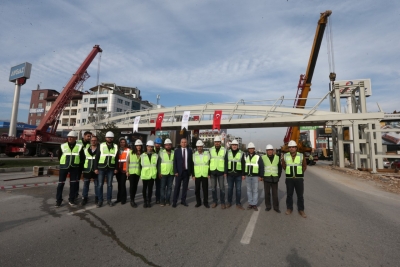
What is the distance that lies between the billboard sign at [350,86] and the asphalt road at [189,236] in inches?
800

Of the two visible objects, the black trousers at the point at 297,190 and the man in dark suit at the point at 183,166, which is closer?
the black trousers at the point at 297,190

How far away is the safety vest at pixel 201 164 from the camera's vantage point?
628 cm

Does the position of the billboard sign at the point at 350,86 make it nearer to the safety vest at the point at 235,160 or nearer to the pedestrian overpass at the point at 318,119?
the pedestrian overpass at the point at 318,119

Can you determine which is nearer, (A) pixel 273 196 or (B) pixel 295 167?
(B) pixel 295 167

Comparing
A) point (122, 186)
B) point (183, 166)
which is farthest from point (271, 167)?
point (122, 186)

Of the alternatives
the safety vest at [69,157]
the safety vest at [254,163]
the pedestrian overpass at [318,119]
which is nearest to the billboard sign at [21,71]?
the pedestrian overpass at [318,119]

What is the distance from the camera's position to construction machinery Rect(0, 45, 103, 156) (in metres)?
24.2

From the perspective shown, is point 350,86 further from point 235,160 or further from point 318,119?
point 235,160

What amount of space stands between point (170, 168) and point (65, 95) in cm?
2514

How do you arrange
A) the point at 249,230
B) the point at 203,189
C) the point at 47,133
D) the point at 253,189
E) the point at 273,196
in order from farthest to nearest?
1. the point at 47,133
2. the point at 203,189
3. the point at 253,189
4. the point at 273,196
5. the point at 249,230

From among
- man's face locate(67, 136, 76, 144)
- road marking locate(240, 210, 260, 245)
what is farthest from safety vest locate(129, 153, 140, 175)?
road marking locate(240, 210, 260, 245)

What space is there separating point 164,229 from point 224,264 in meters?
1.60

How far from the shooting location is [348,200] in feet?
25.9

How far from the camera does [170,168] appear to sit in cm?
632
